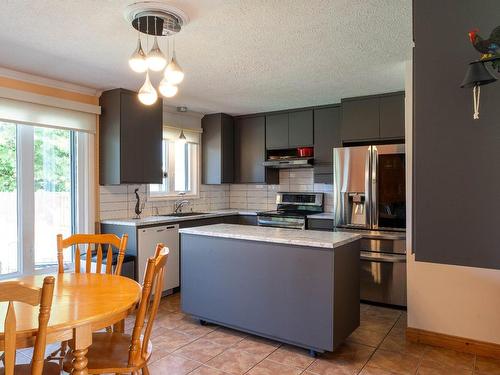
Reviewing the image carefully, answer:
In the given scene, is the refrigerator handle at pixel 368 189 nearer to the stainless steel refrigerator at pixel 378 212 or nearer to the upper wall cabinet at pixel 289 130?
the stainless steel refrigerator at pixel 378 212

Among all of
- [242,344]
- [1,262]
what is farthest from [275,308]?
[1,262]

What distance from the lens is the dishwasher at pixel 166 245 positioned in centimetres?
384

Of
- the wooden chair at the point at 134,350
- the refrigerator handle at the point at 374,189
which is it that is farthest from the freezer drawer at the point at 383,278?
the wooden chair at the point at 134,350

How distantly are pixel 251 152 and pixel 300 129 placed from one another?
834 millimetres

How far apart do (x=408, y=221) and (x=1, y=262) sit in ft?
11.9

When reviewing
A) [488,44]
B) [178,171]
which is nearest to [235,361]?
[488,44]

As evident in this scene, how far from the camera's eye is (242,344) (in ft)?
9.60

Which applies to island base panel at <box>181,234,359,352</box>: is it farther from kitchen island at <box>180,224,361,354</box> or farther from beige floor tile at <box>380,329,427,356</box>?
beige floor tile at <box>380,329,427,356</box>

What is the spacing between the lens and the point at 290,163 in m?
4.96

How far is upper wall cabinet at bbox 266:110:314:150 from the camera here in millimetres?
4969

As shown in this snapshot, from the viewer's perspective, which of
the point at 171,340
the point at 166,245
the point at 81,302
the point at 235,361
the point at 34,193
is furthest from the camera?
the point at 166,245

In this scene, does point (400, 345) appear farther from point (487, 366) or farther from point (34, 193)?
point (34, 193)

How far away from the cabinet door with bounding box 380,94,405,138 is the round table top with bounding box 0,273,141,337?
10.9 ft

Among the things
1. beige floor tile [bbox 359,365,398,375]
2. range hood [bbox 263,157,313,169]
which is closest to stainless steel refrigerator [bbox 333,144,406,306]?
range hood [bbox 263,157,313,169]
